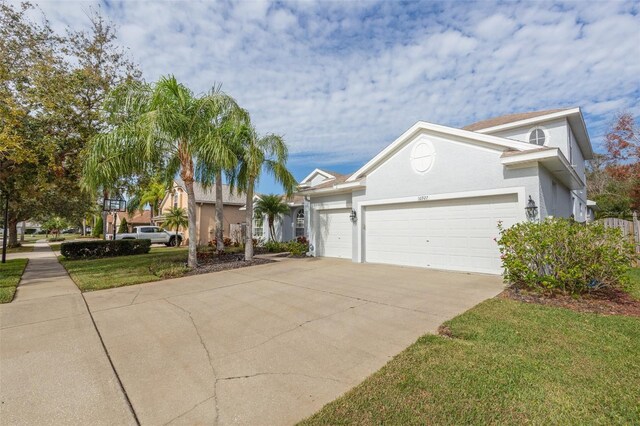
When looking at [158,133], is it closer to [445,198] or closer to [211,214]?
[445,198]

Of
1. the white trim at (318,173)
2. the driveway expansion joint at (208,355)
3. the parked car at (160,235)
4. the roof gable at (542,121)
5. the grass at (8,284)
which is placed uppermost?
the roof gable at (542,121)

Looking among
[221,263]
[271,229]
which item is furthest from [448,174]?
[271,229]

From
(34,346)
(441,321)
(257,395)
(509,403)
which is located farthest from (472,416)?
(34,346)

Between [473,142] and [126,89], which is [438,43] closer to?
[473,142]

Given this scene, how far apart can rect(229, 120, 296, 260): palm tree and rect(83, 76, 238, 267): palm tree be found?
909mm

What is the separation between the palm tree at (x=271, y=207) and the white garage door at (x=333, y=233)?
4077 mm

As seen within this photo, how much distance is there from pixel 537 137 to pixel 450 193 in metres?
6.43

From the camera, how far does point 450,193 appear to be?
9359 mm

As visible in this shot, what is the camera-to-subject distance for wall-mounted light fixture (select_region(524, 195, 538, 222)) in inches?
306

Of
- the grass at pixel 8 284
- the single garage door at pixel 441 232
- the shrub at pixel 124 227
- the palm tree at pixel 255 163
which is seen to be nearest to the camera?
the grass at pixel 8 284

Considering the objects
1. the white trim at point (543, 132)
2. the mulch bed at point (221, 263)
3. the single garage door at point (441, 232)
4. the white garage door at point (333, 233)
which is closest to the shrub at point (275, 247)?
the white garage door at point (333, 233)

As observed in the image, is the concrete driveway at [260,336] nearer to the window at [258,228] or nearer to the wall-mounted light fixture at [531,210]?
the wall-mounted light fixture at [531,210]

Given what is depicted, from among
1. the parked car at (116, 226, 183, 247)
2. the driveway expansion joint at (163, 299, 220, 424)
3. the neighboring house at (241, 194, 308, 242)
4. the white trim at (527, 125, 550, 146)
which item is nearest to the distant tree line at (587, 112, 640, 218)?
the white trim at (527, 125, 550, 146)

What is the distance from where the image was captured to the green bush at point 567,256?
5.71 m
